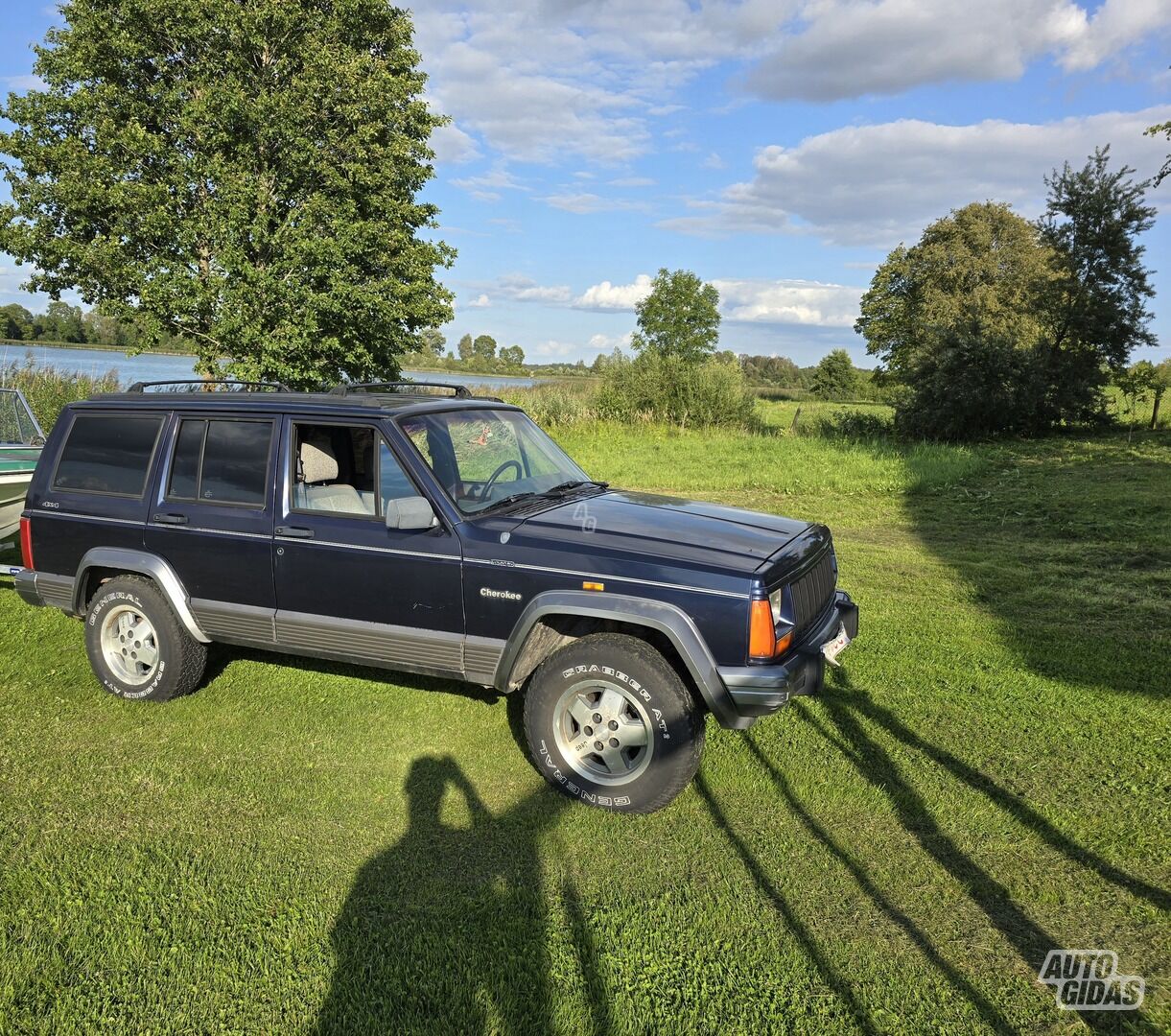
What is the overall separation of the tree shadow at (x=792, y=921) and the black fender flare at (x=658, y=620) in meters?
0.51

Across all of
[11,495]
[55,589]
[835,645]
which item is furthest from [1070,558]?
[11,495]

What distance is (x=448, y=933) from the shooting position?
2996 millimetres

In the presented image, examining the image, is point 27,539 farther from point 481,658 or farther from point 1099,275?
point 1099,275

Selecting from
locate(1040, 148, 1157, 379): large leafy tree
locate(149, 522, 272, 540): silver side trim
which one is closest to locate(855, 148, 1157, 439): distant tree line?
locate(1040, 148, 1157, 379): large leafy tree

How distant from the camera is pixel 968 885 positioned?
3.28 meters

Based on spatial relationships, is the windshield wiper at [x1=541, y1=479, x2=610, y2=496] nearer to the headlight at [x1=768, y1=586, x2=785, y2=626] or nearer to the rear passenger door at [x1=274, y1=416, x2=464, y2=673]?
the rear passenger door at [x1=274, y1=416, x2=464, y2=673]

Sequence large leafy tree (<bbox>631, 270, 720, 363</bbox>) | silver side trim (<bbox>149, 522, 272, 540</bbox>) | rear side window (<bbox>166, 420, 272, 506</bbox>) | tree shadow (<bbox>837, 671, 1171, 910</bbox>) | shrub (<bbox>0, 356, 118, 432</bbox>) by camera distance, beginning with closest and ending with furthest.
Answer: tree shadow (<bbox>837, 671, 1171, 910</bbox>) → silver side trim (<bbox>149, 522, 272, 540</bbox>) → rear side window (<bbox>166, 420, 272, 506</bbox>) → shrub (<bbox>0, 356, 118, 432</bbox>) → large leafy tree (<bbox>631, 270, 720, 363</bbox>)

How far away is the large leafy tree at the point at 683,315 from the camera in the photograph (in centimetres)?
6381

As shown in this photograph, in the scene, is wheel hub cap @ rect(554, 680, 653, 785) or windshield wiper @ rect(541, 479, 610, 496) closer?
wheel hub cap @ rect(554, 680, 653, 785)

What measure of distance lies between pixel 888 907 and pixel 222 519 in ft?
13.2

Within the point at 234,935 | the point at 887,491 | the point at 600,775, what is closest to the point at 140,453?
the point at 234,935

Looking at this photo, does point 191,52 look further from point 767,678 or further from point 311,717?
point 767,678

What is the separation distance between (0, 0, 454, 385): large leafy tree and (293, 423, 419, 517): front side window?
459 inches

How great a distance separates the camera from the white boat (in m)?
7.14
